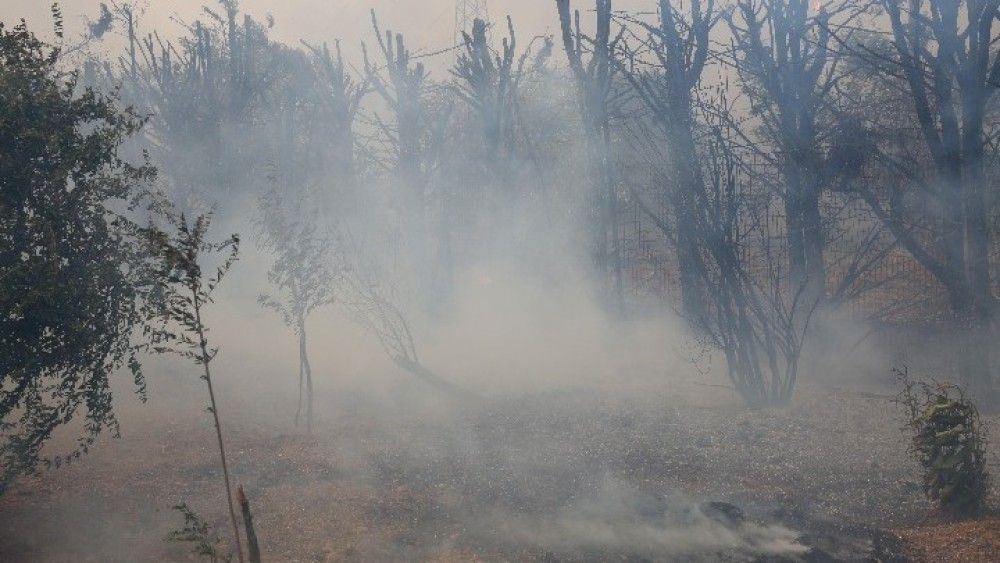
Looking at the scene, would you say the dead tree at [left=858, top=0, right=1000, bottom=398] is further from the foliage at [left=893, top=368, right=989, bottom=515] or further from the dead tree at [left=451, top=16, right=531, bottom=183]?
the dead tree at [left=451, top=16, right=531, bottom=183]

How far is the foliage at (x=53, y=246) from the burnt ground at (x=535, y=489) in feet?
4.76

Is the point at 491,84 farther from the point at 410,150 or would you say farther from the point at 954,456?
the point at 954,456

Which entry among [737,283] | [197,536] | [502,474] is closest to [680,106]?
[737,283]

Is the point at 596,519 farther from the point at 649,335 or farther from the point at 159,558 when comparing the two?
the point at 649,335

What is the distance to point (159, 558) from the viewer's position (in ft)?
23.4

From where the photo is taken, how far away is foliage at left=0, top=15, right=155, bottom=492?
6703 mm

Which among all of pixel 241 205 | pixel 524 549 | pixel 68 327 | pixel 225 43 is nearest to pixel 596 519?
pixel 524 549

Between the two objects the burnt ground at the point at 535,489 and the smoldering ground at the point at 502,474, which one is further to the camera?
the smoldering ground at the point at 502,474

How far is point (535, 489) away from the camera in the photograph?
841 centimetres

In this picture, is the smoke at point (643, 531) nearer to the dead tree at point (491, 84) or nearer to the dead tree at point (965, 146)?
the dead tree at point (965, 146)

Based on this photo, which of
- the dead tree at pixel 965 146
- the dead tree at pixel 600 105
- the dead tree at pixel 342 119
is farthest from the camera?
the dead tree at pixel 342 119

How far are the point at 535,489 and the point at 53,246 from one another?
5522 mm

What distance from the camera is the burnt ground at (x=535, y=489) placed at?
6.98m

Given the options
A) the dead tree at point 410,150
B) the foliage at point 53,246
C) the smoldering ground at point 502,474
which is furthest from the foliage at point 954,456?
the dead tree at point 410,150
